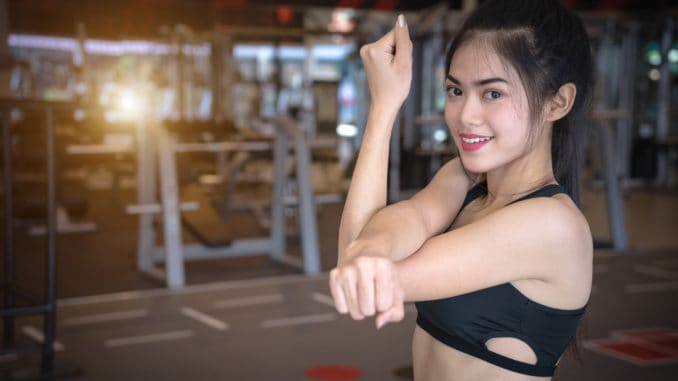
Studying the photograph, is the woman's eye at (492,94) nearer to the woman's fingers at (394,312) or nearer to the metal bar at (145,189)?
the woman's fingers at (394,312)

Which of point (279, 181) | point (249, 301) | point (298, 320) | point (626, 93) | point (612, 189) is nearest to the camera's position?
point (298, 320)

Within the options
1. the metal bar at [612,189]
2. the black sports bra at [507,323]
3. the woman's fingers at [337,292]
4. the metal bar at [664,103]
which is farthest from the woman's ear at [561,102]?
the metal bar at [664,103]

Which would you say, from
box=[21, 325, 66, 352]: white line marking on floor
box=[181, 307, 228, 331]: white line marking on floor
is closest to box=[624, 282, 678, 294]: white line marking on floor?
box=[181, 307, 228, 331]: white line marking on floor

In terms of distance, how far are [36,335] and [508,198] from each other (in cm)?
314

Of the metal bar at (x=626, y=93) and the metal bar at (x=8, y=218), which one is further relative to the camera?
the metal bar at (x=626, y=93)

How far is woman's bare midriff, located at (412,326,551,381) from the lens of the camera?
3.36ft

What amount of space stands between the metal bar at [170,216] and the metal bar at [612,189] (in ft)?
10.4

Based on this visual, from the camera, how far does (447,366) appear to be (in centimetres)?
108

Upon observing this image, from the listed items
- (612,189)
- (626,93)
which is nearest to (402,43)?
(612,189)

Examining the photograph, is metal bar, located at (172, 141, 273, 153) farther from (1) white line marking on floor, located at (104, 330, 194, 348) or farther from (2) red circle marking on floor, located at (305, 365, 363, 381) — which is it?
(2) red circle marking on floor, located at (305, 365, 363, 381)

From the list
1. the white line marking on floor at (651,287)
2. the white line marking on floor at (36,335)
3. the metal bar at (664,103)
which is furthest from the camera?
the metal bar at (664,103)

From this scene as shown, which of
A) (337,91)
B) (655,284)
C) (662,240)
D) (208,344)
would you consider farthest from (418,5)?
(208,344)

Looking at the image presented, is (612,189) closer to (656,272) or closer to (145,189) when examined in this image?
(656,272)

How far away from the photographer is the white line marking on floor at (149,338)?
3.51 meters
